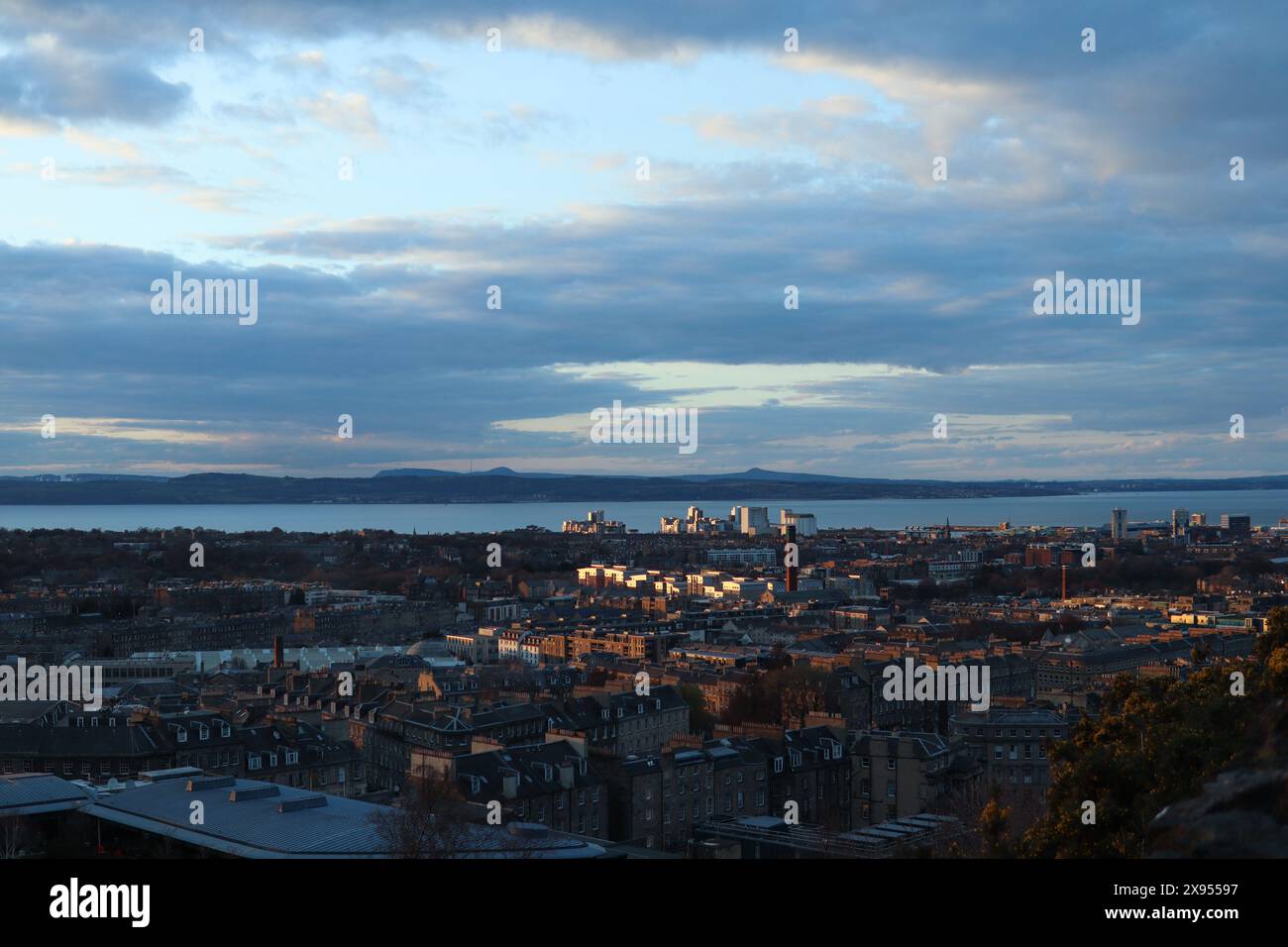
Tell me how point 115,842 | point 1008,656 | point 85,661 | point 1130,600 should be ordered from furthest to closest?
point 1130,600, point 85,661, point 1008,656, point 115,842

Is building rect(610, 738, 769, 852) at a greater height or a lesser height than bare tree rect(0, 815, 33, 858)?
lesser

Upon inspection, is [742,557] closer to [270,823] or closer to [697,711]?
[697,711]

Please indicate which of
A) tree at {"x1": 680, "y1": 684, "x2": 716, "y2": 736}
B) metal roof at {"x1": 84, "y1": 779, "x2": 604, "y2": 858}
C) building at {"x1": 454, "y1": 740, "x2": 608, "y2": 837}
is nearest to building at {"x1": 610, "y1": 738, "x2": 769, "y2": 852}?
building at {"x1": 454, "y1": 740, "x2": 608, "y2": 837}

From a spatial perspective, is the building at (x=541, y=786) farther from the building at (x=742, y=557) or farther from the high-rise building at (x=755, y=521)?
the high-rise building at (x=755, y=521)

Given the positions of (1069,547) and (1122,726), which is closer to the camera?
(1122,726)

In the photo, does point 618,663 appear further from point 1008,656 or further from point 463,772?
point 463,772

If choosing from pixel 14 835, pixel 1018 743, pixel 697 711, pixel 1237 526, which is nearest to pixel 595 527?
pixel 1237 526

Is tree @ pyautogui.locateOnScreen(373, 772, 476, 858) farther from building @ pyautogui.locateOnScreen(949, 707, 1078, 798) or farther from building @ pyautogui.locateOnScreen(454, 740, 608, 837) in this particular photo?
building @ pyautogui.locateOnScreen(949, 707, 1078, 798)

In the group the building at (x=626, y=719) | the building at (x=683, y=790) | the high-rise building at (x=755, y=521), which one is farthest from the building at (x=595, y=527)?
the building at (x=683, y=790)

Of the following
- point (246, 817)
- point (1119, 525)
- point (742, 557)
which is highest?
point (1119, 525)
